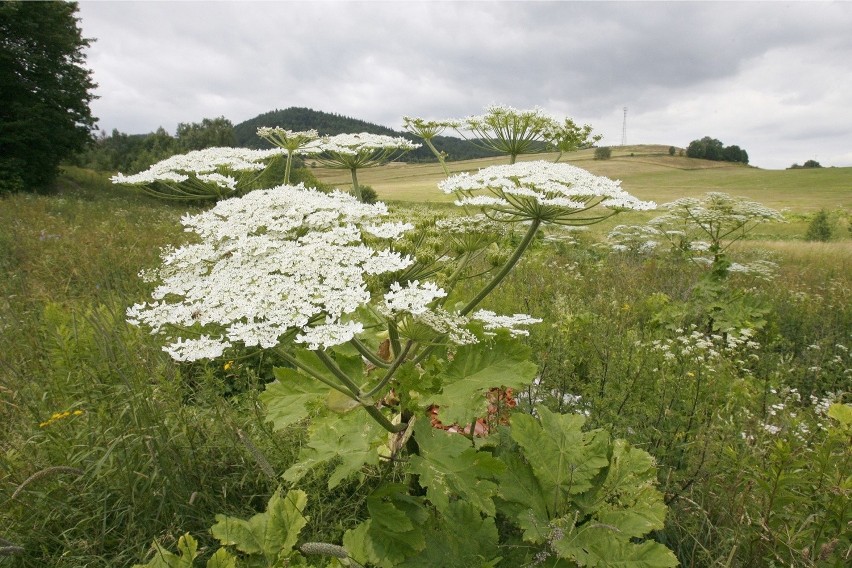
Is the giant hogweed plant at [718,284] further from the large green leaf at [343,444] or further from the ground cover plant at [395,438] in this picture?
the large green leaf at [343,444]

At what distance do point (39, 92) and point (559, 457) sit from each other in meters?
46.2

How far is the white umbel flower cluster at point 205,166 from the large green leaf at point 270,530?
2400 millimetres

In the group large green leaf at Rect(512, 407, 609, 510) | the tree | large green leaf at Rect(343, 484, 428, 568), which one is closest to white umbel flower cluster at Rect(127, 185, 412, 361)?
large green leaf at Rect(343, 484, 428, 568)

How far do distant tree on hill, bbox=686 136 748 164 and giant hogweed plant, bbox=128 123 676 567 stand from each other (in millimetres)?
119810

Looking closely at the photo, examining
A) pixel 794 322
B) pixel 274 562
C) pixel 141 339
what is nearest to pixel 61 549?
pixel 274 562

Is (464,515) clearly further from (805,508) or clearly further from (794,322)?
(794,322)

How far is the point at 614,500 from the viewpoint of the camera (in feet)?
10.4

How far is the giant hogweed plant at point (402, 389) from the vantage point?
2.51m

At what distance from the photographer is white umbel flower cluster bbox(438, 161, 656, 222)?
3162 millimetres

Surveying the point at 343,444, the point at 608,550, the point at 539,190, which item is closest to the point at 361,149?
the point at 539,190

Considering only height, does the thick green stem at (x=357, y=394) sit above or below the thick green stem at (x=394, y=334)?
below

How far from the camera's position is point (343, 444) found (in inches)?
114

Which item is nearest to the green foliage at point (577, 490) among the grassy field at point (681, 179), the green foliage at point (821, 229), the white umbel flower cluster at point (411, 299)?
the white umbel flower cluster at point (411, 299)

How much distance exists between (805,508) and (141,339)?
585 cm
